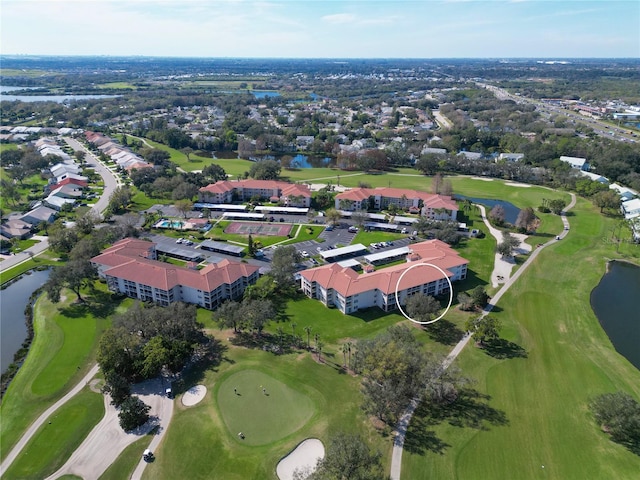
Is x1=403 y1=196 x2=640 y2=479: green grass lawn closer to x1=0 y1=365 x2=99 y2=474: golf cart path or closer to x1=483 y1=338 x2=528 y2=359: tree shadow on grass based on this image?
x1=483 y1=338 x2=528 y2=359: tree shadow on grass

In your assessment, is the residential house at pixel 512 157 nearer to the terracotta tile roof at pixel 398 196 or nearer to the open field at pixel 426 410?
the terracotta tile roof at pixel 398 196

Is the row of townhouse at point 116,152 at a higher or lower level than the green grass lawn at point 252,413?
higher

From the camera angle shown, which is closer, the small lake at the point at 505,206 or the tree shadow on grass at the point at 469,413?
the tree shadow on grass at the point at 469,413

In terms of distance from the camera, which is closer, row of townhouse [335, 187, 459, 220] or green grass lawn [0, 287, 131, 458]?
green grass lawn [0, 287, 131, 458]

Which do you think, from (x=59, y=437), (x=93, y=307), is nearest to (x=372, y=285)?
(x=59, y=437)

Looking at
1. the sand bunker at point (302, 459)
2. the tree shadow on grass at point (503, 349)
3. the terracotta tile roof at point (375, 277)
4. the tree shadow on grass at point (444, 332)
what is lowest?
the sand bunker at point (302, 459)

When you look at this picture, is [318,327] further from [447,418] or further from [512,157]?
[512,157]

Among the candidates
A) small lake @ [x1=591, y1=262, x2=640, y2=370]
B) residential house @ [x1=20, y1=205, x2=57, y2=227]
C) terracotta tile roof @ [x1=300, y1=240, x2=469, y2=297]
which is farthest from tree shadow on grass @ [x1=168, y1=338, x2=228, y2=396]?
residential house @ [x1=20, y1=205, x2=57, y2=227]

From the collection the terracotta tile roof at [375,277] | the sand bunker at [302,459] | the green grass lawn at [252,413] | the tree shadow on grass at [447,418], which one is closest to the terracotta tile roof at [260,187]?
the terracotta tile roof at [375,277]
